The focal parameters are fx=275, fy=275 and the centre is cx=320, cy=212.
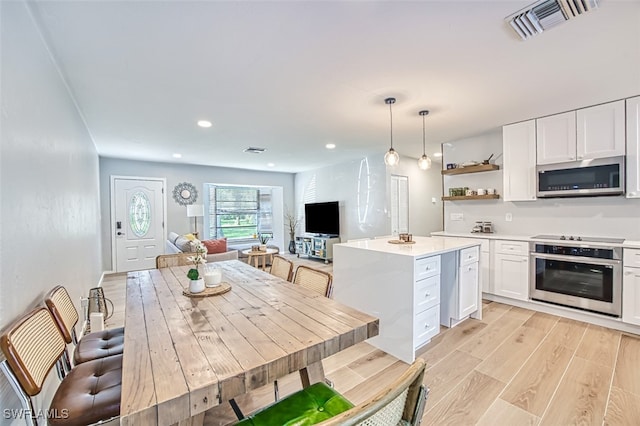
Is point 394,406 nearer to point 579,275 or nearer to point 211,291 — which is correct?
point 211,291

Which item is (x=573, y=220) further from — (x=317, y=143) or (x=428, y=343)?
(x=317, y=143)

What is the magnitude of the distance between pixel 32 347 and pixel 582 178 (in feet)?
16.0

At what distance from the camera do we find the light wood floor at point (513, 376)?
1729mm

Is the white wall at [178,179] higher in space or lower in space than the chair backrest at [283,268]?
higher

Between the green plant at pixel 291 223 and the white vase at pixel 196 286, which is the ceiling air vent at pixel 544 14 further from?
the green plant at pixel 291 223

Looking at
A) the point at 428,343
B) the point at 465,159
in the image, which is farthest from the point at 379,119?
the point at 428,343

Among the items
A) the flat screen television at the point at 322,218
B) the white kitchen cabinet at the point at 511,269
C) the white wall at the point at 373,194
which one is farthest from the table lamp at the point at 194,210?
the white kitchen cabinet at the point at 511,269

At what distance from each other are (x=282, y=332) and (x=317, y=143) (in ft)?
13.1

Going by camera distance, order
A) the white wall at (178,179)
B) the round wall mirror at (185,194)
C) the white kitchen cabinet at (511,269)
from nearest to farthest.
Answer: the white kitchen cabinet at (511,269)
the white wall at (178,179)
the round wall mirror at (185,194)

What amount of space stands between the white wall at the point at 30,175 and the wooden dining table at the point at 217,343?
515 millimetres

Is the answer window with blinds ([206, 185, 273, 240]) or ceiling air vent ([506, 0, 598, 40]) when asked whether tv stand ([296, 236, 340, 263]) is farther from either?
ceiling air vent ([506, 0, 598, 40])

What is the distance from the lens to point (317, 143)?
4.79 meters

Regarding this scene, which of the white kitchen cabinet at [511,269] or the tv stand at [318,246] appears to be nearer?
the white kitchen cabinet at [511,269]

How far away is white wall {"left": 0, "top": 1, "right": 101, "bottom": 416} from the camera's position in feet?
4.10
